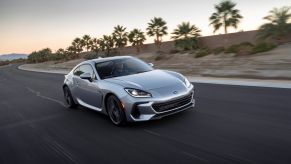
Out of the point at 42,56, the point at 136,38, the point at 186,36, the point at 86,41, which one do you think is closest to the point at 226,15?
the point at 186,36

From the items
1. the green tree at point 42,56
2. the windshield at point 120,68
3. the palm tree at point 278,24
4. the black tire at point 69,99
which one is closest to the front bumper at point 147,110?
the windshield at point 120,68

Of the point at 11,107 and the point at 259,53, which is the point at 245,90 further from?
the point at 259,53

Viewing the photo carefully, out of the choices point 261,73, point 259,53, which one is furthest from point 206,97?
point 259,53

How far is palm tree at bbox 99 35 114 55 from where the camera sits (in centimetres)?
8306

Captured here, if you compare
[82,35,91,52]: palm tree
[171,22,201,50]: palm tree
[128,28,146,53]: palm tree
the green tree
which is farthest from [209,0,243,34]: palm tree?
the green tree

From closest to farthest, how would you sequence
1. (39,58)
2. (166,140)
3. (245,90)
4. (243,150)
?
(243,150)
(166,140)
(245,90)
(39,58)

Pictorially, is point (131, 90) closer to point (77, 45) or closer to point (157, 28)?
point (157, 28)

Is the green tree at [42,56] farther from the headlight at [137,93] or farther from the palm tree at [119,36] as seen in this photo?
the headlight at [137,93]

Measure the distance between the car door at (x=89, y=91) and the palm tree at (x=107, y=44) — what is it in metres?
73.6

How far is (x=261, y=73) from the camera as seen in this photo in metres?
15.6

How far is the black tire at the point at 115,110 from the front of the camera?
696 centimetres

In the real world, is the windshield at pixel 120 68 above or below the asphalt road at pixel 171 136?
above

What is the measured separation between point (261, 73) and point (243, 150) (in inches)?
453

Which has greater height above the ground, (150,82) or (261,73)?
(150,82)
